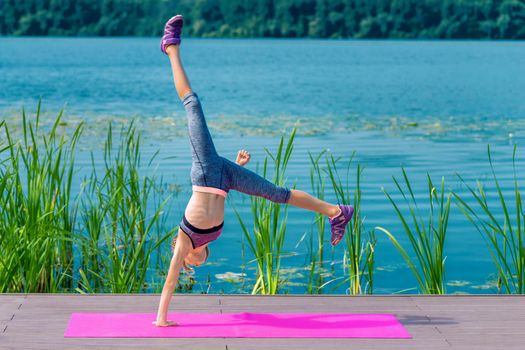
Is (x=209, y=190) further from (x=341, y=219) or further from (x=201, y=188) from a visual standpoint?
(x=341, y=219)

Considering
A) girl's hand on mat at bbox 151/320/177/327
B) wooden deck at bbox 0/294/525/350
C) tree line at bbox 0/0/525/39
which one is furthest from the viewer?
tree line at bbox 0/0/525/39

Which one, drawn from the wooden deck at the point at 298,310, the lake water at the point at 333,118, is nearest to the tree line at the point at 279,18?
the lake water at the point at 333,118

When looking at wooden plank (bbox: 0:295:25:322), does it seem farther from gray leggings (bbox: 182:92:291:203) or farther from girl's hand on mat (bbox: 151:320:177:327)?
gray leggings (bbox: 182:92:291:203)

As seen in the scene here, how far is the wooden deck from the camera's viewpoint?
4.10 metres

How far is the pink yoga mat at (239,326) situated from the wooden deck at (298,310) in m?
0.06

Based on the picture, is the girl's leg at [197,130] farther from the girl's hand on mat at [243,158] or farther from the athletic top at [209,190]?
the girl's hand on mat at [243,158]

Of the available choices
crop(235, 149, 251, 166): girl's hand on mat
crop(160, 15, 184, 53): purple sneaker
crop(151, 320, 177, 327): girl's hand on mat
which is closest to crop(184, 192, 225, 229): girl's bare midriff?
crop(235, 149, 251, 166): girl's hand on mat

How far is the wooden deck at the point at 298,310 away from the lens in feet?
13.4

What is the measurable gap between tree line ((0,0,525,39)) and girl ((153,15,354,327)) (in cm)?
7945

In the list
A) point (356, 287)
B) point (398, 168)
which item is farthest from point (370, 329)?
point (398, 168)

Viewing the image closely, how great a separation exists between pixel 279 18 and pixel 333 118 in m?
70.8

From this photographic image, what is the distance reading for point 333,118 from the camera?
70.1 feet

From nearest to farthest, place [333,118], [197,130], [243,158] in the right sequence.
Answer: [197,130], [243,158], [333,118]

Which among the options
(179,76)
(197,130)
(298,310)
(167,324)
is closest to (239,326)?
(167,324)
